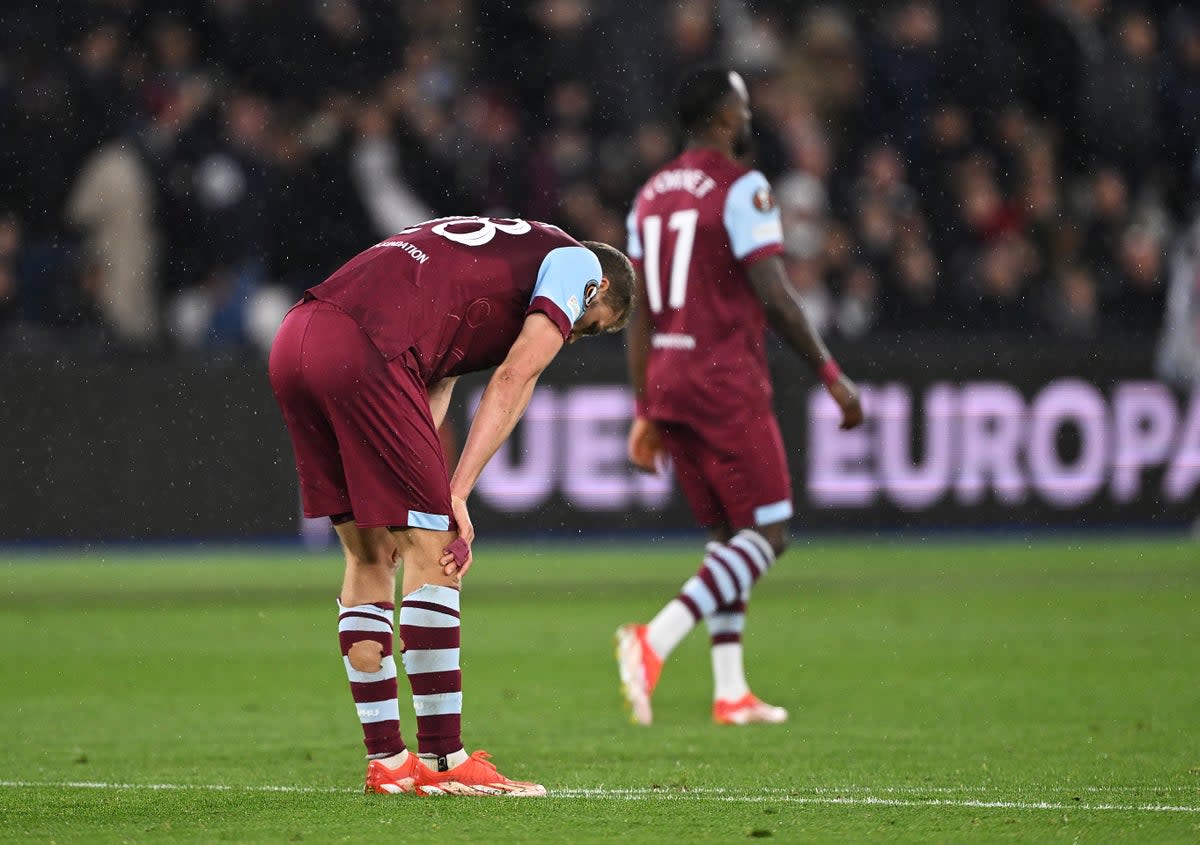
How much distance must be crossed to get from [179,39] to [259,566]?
4.54 meters

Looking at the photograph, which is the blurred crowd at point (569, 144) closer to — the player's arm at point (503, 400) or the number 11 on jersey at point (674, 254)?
the number 11 on jersey at point (674, 254)

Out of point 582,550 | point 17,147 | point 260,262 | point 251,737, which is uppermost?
point 17,147

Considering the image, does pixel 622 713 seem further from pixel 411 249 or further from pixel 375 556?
pixel 411 249

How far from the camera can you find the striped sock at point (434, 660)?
5.82m

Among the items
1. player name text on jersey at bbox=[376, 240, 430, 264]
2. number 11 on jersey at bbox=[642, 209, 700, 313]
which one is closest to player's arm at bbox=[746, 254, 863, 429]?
number 11 on jersey at bbox=[642, 209, 700, 313]

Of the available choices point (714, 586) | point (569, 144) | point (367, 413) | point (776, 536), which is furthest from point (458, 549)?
point (569, 144)

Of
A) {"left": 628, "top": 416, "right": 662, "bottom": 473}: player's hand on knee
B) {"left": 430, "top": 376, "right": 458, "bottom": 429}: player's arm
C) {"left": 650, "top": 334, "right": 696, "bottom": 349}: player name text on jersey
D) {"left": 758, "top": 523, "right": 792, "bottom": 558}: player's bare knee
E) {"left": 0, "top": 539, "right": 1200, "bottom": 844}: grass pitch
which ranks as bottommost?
{"left": 0, "top": 539, "right": 1200, "bottom": 844}: grass pitch

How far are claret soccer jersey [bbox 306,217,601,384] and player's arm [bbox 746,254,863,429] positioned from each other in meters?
2.00

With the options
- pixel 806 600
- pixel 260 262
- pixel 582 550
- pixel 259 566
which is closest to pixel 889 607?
pixel 806 600

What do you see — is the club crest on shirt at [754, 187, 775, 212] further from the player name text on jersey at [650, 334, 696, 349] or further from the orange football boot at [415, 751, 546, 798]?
the orange football boot at [415, 751, 546, 798]

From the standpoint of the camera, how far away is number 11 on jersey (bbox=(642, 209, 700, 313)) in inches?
325

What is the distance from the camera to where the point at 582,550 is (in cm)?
1552

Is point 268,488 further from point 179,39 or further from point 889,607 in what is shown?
point 889,607

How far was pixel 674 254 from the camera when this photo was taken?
8.30 meters
